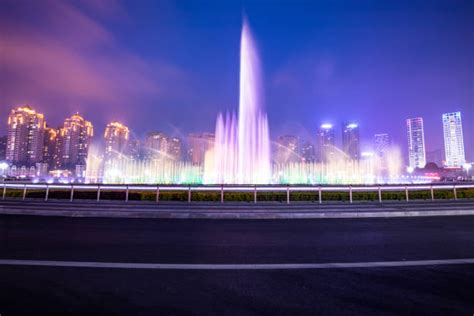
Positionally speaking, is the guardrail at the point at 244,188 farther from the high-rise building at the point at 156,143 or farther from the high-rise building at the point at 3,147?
the high-rise building at the point at 3,147

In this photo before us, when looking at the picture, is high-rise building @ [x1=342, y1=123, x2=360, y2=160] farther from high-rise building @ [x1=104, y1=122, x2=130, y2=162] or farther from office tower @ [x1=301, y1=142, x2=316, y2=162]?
high-rise building @ [x1=104, y1=122, x2=130, y2=162]

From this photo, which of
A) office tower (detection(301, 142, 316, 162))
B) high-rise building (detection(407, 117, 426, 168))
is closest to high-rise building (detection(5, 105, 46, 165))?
office tower (detection(301, 142, 316, 162))

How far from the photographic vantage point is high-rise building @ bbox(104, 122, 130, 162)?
100 metres

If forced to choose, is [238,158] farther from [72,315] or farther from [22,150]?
[22,150]

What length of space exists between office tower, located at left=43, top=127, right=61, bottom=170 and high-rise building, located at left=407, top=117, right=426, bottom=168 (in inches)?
7246

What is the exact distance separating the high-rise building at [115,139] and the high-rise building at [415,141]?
15926 cm

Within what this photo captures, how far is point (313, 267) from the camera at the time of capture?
5340 millimetres

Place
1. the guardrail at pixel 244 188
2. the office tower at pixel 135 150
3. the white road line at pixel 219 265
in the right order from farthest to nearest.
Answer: the office tower at pixel 135 150
the guardrail at pixel 244 188
the white road line at pixel 219 265

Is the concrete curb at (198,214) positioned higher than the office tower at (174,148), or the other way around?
the office tower at (174,148)

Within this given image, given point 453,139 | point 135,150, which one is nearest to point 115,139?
point 135,150

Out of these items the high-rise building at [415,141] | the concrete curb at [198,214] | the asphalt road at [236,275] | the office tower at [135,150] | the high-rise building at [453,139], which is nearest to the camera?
the asphalt road at [236,275]

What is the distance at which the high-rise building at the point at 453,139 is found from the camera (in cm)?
14862

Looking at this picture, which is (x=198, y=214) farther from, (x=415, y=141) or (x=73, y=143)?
(x=415, y=141)

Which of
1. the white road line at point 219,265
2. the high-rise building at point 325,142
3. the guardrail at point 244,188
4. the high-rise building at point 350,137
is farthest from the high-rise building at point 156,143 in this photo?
the white road line at point 219,265
